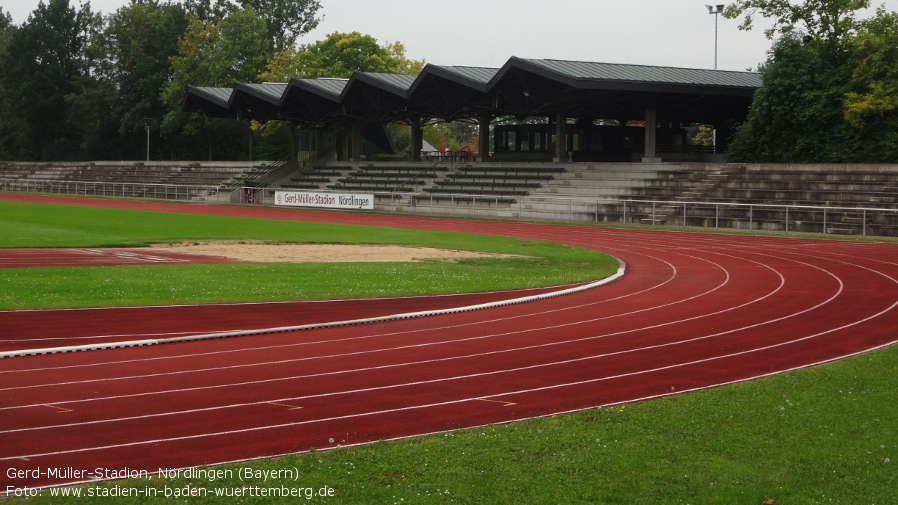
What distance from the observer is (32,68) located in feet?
331

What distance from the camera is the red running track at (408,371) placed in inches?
355

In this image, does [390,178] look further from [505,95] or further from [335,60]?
[335,60]

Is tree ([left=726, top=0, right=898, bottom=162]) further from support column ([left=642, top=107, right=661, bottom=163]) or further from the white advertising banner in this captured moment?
the white advertising banner

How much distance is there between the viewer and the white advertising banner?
55.2 meters

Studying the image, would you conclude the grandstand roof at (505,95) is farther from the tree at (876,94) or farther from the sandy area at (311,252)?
the sandy area at (311,252)

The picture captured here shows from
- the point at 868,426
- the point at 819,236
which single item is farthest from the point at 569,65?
the point at 868,426

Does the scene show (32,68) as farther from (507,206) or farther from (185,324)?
(185,324)

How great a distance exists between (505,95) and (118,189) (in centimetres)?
3163

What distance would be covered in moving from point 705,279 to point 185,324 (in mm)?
12121

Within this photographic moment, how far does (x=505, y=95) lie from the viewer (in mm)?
57094

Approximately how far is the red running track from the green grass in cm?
322

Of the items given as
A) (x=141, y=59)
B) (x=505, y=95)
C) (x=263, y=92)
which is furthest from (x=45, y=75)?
(x=505, y=95)

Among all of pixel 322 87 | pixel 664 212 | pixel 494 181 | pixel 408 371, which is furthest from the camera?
pixel 322 87

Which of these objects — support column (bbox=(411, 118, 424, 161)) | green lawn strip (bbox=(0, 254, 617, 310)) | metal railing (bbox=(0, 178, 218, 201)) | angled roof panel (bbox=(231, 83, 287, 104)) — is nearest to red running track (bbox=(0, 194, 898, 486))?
green lawn strip (bbox=(0, 254, 617, 310))
